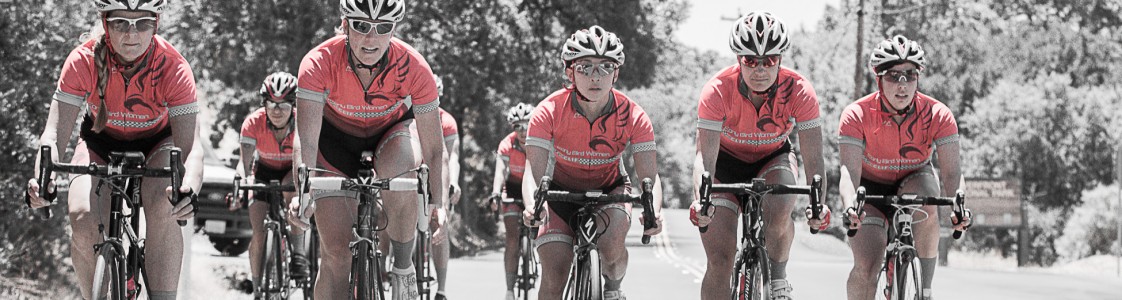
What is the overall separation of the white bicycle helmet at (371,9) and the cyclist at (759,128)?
1.98 metres

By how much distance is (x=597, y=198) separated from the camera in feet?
25.8

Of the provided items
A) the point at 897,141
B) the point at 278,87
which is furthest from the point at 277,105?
the point at 897,141

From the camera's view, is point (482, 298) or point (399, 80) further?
point (482, 298)

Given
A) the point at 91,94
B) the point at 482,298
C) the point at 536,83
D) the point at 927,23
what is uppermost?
the point at 927,23

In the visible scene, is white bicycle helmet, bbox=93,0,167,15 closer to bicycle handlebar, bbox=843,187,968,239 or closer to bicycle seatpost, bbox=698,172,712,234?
bicycle seatpost, bbox=698,172,712,234

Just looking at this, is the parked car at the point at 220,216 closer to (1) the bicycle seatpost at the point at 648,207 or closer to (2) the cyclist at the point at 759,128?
(2) the cyclist at the point at 759,128

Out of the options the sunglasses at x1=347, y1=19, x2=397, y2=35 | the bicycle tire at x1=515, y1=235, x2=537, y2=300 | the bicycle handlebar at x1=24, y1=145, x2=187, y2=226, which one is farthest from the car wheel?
the bicycle handlebar at x1=24, y1=145, x2=187, y2=226

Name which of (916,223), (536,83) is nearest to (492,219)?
(536,83)

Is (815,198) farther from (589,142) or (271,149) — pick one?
(271,149)

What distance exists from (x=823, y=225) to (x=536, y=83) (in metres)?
20.9

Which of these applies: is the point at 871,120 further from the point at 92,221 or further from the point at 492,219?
the point at 492,219

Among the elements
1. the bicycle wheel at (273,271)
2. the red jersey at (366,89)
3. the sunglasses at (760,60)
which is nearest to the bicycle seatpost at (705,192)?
the sunglasses at (760,60)

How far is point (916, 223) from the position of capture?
915 cm

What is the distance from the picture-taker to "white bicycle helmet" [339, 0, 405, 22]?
25.2 ft
